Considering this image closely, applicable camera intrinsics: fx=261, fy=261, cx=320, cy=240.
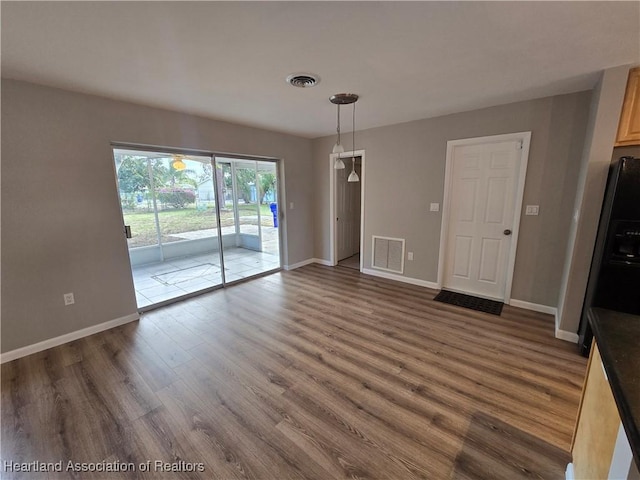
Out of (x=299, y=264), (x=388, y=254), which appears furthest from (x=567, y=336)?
(x=299, y=264)

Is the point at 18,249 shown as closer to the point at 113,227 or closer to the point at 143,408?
the point at 113,227

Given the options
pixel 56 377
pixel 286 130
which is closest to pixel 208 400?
pixel 56 377

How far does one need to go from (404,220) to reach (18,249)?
4.41m

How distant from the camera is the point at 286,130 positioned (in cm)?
429

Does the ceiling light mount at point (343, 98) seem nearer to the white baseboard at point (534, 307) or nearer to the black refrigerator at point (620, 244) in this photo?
the black refrigerator at point (620, 244)

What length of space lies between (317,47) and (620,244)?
9.20 ft

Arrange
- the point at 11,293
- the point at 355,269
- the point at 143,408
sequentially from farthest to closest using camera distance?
the point at 355,269, the point at 11,293, the point at 143,408

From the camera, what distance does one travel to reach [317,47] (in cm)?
Answer: 180

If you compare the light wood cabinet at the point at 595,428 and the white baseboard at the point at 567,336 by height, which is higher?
the light wood cabinet at the point at 595,428

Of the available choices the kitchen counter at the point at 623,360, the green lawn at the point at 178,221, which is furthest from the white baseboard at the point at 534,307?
the green lawn at the point at 178,221

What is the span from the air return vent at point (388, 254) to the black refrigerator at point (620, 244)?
Answer: 225 centimetres

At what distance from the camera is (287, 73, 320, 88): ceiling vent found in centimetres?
222

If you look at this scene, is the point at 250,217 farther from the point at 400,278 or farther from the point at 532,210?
the point at 532,210

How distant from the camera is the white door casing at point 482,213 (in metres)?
3.18
